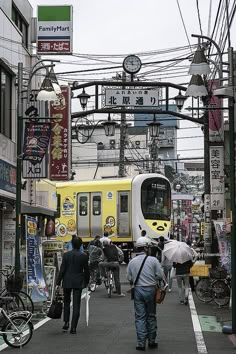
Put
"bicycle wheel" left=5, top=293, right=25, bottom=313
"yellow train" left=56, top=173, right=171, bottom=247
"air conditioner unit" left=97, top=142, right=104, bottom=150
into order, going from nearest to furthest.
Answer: "bicycle wheel" left=5, top=293, right=25, bottom=313 < "yellow train" left=56, top=173, right=171, bottom=247 < "air conditioner unit" left=97, top=142, right=104, bottom=150

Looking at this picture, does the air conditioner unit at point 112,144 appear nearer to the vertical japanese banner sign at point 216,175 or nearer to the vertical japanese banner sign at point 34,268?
the vertical japanese banner sign at point 216,175

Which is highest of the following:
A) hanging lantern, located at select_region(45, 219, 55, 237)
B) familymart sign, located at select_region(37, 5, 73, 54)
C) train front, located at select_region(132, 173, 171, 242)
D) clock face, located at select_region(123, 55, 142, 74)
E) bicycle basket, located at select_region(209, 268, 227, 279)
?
familymart sign, located at select_region(37, 5, 73, 54)

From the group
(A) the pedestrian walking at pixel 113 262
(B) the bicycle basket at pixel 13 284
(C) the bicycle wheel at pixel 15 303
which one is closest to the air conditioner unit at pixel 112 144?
(A) the pedestrian walking at pixel 113 262

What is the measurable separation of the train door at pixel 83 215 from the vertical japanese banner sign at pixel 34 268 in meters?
16.8

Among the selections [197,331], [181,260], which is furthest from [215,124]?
[197,331]

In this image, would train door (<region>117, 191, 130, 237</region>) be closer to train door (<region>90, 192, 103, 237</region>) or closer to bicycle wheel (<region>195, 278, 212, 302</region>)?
train door (<region>90, 192, 103, 237</region>)

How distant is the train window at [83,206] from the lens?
31812 millimetres

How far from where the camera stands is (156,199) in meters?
31.2

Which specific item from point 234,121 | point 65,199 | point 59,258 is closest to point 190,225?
point 65,199

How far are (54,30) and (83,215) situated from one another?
12.5 m

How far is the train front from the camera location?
3006 cm

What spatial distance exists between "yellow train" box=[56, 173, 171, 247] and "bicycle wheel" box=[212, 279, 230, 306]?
44.6ft

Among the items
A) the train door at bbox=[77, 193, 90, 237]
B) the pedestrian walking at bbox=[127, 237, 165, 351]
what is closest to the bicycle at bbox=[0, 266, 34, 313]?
the pedestrian walking at bbox=[127, 237, 165, 351]

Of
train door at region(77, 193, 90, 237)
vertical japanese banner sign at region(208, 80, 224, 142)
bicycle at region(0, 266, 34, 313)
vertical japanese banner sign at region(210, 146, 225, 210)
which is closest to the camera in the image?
bicycle at region(0, 266, 34, 313)
